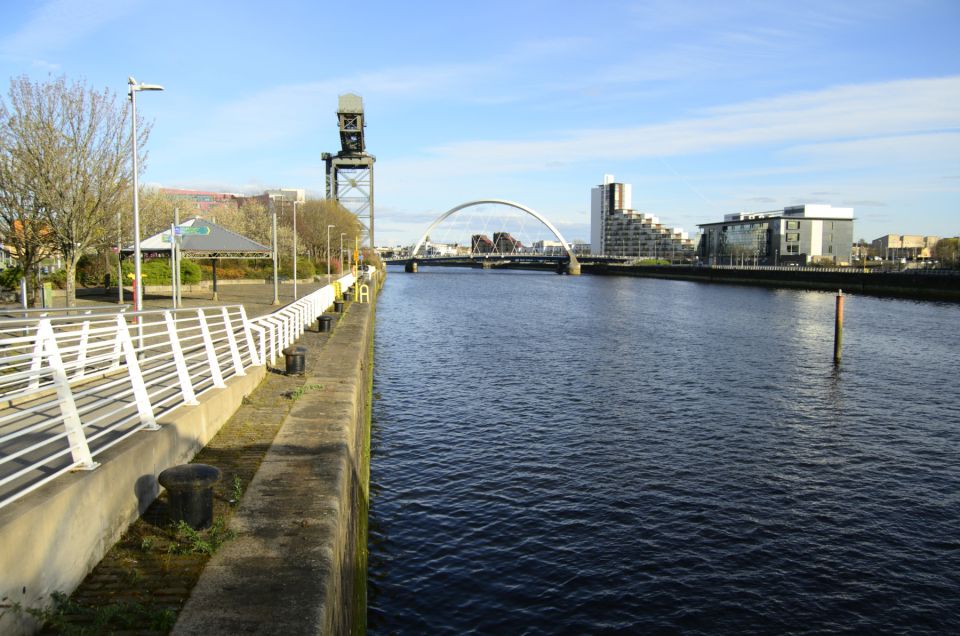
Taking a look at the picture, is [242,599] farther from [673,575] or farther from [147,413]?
[673,575]

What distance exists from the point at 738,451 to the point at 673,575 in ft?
24.2

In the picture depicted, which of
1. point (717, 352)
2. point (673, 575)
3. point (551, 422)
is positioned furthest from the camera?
point (717, 352)

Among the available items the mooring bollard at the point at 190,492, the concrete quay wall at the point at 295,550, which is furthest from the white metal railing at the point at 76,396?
the concrete quay wall at the point at 295,550

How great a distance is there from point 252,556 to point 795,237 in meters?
185

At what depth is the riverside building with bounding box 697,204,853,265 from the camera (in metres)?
171

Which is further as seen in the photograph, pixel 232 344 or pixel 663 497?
pixel 663 497

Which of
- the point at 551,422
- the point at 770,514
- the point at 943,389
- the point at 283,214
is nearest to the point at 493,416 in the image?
the point at 551,422

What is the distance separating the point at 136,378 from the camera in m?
8.21

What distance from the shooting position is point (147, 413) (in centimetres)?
849

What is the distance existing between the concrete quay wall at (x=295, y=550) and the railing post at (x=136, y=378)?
1416mm

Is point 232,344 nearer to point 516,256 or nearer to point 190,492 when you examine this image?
point 190,492

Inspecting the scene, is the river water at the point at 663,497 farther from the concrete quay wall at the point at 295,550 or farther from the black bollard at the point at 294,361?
the black bollard at the point at 294,361

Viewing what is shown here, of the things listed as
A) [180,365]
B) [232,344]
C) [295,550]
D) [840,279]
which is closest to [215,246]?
[232,344]

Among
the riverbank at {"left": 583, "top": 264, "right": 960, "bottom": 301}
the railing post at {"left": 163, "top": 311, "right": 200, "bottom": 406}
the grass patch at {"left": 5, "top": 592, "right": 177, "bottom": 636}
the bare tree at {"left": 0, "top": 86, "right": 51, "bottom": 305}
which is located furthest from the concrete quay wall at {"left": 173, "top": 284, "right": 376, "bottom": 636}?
the riverbank at {"left": 583, "top": 264, "right": 960, "bottom": 301}
